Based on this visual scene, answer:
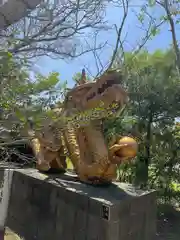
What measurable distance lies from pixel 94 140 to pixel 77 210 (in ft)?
2.11

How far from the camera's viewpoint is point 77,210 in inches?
98.7

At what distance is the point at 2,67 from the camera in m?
1.30

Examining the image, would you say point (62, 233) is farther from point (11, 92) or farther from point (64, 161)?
point (11, 92)

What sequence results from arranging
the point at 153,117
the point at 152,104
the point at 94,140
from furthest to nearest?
the point at 153,117 < the point at 152,104 < the point at 94,140

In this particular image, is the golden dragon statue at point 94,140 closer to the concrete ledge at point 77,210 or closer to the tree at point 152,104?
the concrete ledge at point 77,210

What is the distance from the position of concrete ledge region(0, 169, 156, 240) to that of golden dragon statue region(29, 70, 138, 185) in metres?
0.17

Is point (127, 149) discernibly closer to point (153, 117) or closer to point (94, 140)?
point (94, 140)

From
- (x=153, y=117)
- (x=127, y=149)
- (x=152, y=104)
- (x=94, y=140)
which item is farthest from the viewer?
(x=153, y=117)

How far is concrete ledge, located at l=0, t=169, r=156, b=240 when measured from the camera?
231cm

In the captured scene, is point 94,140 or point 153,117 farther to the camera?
point 153,117

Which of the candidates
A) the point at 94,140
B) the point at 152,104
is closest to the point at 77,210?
the point at 94,140

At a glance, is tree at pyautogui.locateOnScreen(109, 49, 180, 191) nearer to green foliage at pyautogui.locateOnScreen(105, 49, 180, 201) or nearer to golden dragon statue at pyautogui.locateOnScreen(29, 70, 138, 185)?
green foliage at pyautogui.locateOnScreen(105, 49, 180, 201)

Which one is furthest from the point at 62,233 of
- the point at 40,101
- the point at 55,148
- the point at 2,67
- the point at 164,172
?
the point at 164,172

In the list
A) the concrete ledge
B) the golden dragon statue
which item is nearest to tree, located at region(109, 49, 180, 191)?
the golden dragon statue
